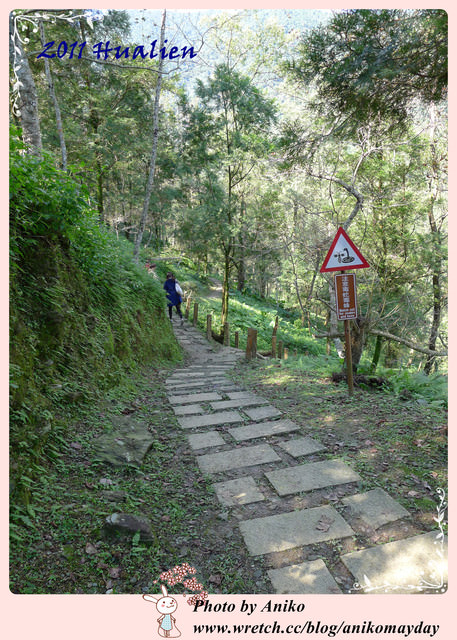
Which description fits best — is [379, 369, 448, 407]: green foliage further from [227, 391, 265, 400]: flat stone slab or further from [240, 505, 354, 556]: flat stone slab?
[240, 505, 354, 556]: flat stone slab

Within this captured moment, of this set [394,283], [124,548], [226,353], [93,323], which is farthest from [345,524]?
[394,283]

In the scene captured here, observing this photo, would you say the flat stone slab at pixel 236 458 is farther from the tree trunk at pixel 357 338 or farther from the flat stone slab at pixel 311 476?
the tree trunk at pixel 357 338

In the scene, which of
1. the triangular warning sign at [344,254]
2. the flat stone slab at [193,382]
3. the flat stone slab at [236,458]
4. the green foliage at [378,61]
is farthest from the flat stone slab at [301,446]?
the green foliage at [378,61]

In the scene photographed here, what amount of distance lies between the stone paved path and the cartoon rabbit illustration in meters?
0.49

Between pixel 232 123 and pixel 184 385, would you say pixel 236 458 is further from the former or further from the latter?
pixel 232 123

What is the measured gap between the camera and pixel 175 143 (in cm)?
1384

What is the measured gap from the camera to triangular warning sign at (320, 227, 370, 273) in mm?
3766

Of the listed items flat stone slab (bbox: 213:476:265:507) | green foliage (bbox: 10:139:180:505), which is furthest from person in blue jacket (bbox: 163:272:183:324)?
flat stone slab (bbox: 213:476:265:507)

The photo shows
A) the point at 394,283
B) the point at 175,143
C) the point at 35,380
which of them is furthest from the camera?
the point at 175,143

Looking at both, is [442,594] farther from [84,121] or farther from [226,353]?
[84,121]

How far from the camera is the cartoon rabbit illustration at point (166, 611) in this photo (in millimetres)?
1615

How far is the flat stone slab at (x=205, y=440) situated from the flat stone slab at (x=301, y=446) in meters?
0.62

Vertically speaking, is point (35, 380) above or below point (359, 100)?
below

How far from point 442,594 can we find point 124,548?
163 centimetres
